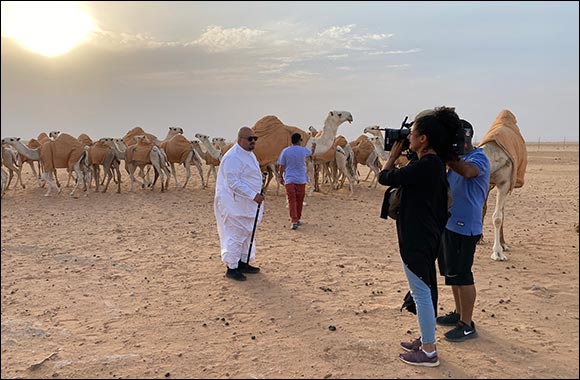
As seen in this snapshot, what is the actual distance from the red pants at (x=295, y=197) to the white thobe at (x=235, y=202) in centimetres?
314

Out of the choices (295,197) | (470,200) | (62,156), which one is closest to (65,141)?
(62,156)

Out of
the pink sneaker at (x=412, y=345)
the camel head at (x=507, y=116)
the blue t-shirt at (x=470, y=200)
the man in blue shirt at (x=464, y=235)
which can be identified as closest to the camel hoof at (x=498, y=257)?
the camel head at (x=507, y=116)

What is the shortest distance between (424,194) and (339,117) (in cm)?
1027

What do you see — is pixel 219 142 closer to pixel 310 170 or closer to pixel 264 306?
pixel 310 170

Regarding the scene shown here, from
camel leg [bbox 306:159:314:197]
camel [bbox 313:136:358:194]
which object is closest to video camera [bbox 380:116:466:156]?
camel [bbox 313:136:358:194]

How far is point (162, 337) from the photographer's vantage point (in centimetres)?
442

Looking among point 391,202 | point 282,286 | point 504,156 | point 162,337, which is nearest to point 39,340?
point 162,337

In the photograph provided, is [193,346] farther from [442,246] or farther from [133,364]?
[442,246]

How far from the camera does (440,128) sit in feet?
11.0

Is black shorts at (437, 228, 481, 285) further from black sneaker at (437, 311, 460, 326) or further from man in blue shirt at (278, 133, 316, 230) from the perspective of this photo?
man in blue shirt at (278, 133, 316, 230)

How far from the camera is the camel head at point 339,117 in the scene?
1338cm

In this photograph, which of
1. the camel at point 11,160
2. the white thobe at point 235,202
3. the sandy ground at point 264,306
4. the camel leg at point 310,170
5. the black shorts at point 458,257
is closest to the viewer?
the sandy ground at point 264,306

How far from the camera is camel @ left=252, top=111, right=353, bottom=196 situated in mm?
13469

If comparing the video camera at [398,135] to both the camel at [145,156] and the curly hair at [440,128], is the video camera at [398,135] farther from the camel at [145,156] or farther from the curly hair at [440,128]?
the camel at [145,156]
